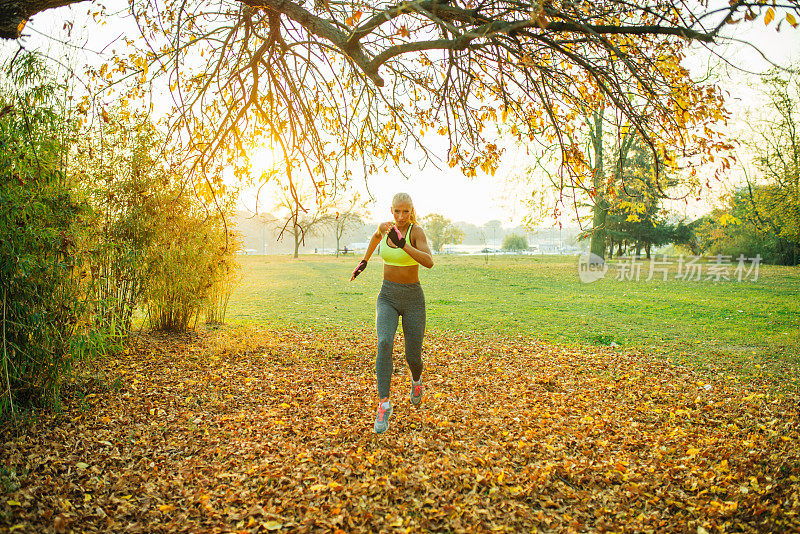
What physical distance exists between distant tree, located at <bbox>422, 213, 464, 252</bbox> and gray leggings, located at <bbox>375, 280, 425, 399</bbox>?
262 ft

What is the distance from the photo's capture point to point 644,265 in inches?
1005

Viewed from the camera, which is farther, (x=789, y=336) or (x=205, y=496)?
(x=789, y=336)

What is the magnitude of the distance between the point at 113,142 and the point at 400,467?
219 inches

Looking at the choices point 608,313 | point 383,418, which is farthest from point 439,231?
A: point 383,418

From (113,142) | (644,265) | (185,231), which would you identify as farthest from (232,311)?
(644,265)

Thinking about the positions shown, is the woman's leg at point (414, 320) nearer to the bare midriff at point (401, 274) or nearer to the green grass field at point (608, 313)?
the bare midriff at point (401, 274)

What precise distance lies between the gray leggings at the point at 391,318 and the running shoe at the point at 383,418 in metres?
0.08

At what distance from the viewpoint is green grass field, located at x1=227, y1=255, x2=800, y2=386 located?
24.7ft

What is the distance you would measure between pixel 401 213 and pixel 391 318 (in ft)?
3.14

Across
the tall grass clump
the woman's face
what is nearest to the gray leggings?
the woman's face

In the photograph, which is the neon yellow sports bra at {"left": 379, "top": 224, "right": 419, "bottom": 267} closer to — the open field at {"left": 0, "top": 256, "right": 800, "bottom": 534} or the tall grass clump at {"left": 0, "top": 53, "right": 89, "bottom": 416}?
the open field at {"left": 0, "top": 256, "right": 800, "bottom": 534}

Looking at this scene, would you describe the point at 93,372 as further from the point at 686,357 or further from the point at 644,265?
the point at 644,265

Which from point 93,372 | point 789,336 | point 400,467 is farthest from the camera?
point 789,336

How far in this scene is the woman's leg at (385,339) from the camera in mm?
3770
